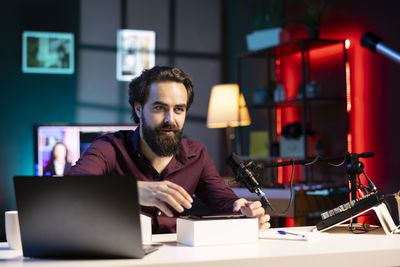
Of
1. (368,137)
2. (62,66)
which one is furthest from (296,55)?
(62,66)

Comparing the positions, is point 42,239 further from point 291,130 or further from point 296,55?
point 296,55

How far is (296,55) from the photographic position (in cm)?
478

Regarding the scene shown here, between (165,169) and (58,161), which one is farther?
(58,161)

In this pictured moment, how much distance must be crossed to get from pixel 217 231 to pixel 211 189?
0.89 m

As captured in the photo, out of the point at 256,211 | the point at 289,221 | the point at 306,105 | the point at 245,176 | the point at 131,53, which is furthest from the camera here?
the point at 131,53

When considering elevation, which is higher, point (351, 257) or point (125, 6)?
point (125, 6)

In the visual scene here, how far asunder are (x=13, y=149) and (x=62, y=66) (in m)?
0.92

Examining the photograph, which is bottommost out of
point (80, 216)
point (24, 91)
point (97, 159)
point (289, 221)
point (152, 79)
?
point (289, 221)

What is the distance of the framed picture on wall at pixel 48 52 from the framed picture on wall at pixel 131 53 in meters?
0.47

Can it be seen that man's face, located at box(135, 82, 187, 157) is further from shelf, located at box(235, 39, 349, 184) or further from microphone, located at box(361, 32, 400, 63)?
shelf, located at box(235, 39, 349, 184)

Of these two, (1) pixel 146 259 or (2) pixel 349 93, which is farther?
(2) pixel 349 93

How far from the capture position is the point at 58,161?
3660 millimetres

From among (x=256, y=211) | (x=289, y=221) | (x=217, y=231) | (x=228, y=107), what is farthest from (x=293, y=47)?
(x=217, y=231)

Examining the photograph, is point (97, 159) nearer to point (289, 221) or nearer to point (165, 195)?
point (165, 195)
